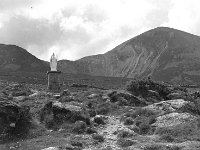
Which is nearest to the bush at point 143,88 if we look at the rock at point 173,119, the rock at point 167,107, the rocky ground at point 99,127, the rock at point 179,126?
the rocky ground at point 99,127

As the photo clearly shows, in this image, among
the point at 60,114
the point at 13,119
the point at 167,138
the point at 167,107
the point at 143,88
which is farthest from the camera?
the point at 143,88

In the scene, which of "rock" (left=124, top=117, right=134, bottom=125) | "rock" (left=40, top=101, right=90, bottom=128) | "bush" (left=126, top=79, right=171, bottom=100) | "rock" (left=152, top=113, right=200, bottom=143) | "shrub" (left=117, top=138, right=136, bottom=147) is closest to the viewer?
"shrub" (left=117, top=138, right=136, bottom=147)

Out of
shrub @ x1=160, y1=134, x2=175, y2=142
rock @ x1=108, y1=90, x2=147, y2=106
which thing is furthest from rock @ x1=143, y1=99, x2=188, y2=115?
rock @ x1=108, y1=90, x2=147, y2=106

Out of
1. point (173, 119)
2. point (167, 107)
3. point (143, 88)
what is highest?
point (143, 88)

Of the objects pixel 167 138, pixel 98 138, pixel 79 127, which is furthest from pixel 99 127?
pixel 167 138

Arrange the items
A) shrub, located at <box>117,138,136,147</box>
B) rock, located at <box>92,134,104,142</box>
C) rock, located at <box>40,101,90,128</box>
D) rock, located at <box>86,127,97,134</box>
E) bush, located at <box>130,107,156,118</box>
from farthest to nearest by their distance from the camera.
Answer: bush, located at <box>130,107,156,118</box>, rock, located at <box>40,101,90,128</box>, rock, located at <box>86,127,97,134</box>, rock, located at <box>92,134,104,142</box>, shrub, located at <box>117,138,136,147</box>

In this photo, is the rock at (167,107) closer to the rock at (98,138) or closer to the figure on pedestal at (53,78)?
the rock at (98,138)

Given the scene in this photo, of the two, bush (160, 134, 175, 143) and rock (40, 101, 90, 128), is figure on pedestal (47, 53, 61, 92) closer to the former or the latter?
rock (40, 101, 90, 128)

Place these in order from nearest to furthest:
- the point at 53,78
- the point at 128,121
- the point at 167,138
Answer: the point at 167,138
the point at 128,121
the point at 53,78

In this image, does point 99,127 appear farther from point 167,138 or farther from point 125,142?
point 167,138

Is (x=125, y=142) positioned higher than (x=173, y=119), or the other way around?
(x=173, y=119)

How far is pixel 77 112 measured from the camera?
24.2 m

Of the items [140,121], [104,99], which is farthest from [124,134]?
[104,99]

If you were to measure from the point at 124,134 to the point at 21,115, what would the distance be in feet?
21.3
